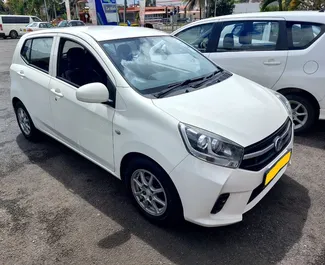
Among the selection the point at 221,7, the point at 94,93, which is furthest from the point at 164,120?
the point at 221,7

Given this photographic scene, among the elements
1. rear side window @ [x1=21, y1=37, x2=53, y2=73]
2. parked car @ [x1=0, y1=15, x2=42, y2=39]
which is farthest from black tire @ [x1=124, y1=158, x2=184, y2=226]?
parked car @ [x1=0, y1=15, x2=42, y2=39]

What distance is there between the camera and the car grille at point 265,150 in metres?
2.14

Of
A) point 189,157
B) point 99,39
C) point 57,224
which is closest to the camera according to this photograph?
point 189,157

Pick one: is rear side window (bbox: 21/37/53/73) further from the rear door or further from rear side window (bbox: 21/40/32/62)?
the rear door

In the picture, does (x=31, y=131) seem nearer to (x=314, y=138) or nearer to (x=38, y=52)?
(x=38, y=52)

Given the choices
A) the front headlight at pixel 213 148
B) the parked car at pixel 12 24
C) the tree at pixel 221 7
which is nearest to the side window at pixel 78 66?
the front headlight at pixel 213 148

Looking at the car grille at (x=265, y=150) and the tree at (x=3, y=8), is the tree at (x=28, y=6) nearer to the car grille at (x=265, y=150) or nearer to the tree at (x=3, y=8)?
the tree at (x=3, y=8)

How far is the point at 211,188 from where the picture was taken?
6.79 ft

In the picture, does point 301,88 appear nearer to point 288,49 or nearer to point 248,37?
point 288,49

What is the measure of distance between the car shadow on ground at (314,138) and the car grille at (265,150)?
178 centimetres

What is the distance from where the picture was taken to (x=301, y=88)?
4.12m

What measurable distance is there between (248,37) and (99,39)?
102 inches

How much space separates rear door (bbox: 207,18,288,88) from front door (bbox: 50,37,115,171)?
95.3 inches

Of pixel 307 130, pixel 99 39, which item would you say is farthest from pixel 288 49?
pixel 99 39
